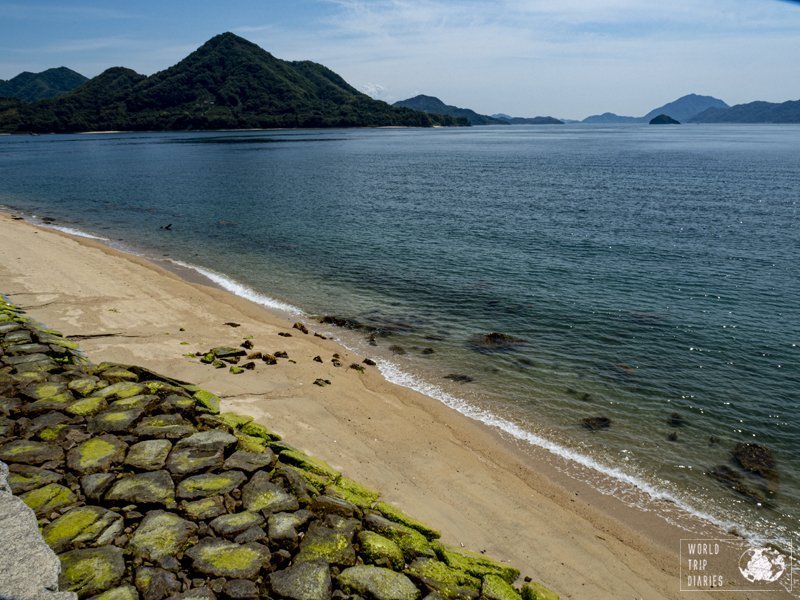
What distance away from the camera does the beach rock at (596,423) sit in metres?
17.1

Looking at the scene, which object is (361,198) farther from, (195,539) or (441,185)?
(195,539)

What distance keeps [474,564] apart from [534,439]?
769 cm

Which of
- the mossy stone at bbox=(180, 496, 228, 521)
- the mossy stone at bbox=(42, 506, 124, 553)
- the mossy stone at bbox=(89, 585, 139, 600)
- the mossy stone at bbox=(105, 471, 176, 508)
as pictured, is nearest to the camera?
the mossy stone at bbox=(89, 585, 139, 600)

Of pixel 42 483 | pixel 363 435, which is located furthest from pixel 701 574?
pixel 42 483

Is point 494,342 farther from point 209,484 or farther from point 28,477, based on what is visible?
point 28,477

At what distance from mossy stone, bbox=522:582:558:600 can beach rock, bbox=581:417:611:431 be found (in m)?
8.36

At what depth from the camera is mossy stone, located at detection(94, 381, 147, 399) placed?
12304 millimetres

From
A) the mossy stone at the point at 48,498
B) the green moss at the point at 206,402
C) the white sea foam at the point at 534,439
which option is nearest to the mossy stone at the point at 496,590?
the white sea foam at the point at 534,439

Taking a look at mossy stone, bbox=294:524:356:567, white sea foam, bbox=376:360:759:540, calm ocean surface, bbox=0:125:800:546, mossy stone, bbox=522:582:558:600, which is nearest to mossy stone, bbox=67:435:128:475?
mossy stone, bbox=294:524:356:567

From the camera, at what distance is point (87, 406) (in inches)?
457

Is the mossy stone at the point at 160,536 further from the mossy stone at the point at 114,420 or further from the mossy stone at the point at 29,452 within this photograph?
the mossy stone at the point at 114,420

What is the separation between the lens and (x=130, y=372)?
1374 centimetres

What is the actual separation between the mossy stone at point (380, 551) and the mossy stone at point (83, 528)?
3.94 m

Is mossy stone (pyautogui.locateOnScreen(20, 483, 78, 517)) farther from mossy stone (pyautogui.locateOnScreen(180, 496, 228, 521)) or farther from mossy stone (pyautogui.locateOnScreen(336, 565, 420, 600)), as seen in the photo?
mossy stone (pyautogui.locateOnScreen(336, 565, 420, 600))
